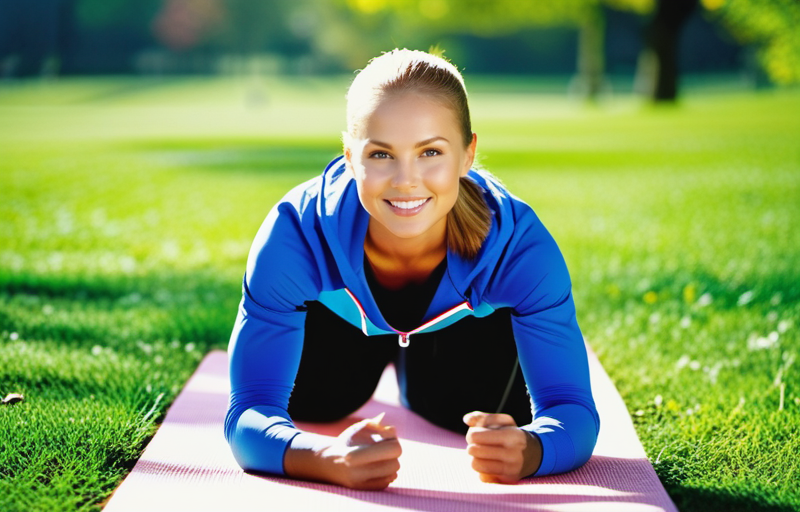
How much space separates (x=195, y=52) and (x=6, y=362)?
50.5 meters

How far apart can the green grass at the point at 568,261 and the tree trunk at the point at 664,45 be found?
946 cm

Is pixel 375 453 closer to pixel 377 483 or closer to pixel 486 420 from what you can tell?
pixel 377 483

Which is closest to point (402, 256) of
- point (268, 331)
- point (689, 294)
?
point (268, 331)

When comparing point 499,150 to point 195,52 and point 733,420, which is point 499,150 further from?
point 195,52

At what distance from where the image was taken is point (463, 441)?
3162mm

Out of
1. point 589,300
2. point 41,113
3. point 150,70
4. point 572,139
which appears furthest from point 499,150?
point 150,70

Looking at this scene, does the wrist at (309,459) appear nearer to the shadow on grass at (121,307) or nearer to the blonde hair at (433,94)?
the blonde hair at (433,94)

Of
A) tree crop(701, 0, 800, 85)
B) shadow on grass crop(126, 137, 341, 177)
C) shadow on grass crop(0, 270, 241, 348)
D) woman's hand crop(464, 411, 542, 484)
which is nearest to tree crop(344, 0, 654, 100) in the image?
tree crop(701, 0, 800, 85)

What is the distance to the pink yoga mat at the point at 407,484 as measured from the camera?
2422 millimetres

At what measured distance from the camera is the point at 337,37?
56.4 metres

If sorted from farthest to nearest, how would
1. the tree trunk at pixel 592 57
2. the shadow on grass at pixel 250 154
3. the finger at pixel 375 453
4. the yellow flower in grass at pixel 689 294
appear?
1. the tree trunk at pixel 592 57
2. the shadow on grass at pixel 250 154
3. the yellow flower in grass at pixel 689 294
4. the finger at pixel 375 453

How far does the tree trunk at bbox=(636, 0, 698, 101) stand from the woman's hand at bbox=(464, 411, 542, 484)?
24.5 meters

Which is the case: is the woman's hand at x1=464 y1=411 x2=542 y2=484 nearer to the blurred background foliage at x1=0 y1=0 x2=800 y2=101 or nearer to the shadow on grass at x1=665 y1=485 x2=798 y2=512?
the shadow on grass at x1=665 y1=485 x2=798 y2=512

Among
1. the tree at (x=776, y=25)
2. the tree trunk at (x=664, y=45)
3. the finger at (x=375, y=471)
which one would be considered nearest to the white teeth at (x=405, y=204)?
the finger at (x=375, y=471)
